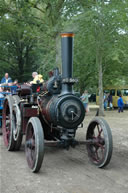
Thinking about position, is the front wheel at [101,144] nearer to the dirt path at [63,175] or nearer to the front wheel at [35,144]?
the dirt path at [63,175]

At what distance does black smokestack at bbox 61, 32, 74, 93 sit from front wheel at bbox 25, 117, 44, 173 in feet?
3.10

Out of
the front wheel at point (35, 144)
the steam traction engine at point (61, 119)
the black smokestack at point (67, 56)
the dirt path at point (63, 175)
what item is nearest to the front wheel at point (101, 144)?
the steam traction engine at point (61, 119)

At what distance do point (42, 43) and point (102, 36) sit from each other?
365 cm

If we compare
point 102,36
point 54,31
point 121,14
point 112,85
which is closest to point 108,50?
point 102,36

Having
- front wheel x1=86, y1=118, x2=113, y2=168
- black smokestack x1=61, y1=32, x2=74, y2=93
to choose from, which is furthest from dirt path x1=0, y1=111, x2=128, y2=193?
black smokestack x1=61, y1=32, x2=74, y2=93

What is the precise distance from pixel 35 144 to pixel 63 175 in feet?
2.36

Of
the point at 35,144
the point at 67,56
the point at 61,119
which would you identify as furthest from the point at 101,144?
the point at 67,56

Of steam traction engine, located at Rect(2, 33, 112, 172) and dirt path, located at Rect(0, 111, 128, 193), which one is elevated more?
steam traction engine, located at Rect(2, 33, 112, 172)

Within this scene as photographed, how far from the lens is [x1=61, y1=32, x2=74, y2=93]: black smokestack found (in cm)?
511

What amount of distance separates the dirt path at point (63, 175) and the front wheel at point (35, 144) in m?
0.18

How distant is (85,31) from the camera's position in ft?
46.0

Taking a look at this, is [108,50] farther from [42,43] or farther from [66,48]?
[66,48]

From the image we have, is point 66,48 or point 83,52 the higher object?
point 83,52

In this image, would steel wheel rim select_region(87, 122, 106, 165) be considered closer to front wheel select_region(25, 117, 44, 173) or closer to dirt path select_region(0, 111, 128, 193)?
dirt path select_region(0, 111, 128, 193)
